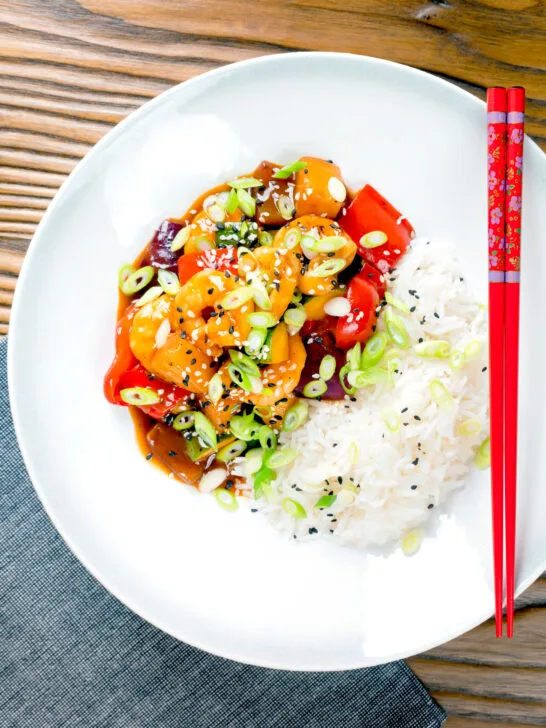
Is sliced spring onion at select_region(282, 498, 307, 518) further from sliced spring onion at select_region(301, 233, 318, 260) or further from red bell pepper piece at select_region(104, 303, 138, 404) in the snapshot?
sliced spring onion at select_region(301, 233, 318, 260)

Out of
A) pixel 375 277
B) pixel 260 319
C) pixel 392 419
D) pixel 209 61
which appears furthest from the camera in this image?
pixel 209 61

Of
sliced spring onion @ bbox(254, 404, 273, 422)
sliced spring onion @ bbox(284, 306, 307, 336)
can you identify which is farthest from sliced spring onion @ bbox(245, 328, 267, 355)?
sliced spring onion @ bbox(254, 404, 273, 422)

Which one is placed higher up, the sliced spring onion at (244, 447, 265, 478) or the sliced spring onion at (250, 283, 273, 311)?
the sliced spring onion at (250, 283, 273, 311)

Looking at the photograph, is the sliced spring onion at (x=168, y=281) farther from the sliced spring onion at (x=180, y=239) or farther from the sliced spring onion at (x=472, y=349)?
the sliced spring onion at (x=472, y=349)

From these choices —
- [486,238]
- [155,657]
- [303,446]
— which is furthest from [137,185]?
[155,657]

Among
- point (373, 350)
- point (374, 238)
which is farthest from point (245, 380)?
point (374, 238)

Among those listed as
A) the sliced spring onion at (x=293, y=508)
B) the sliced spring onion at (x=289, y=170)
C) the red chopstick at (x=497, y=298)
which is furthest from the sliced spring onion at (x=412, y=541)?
the sliced spring onion at (x=289, y=170)

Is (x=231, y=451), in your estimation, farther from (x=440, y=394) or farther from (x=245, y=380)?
(x=440, y=394)
